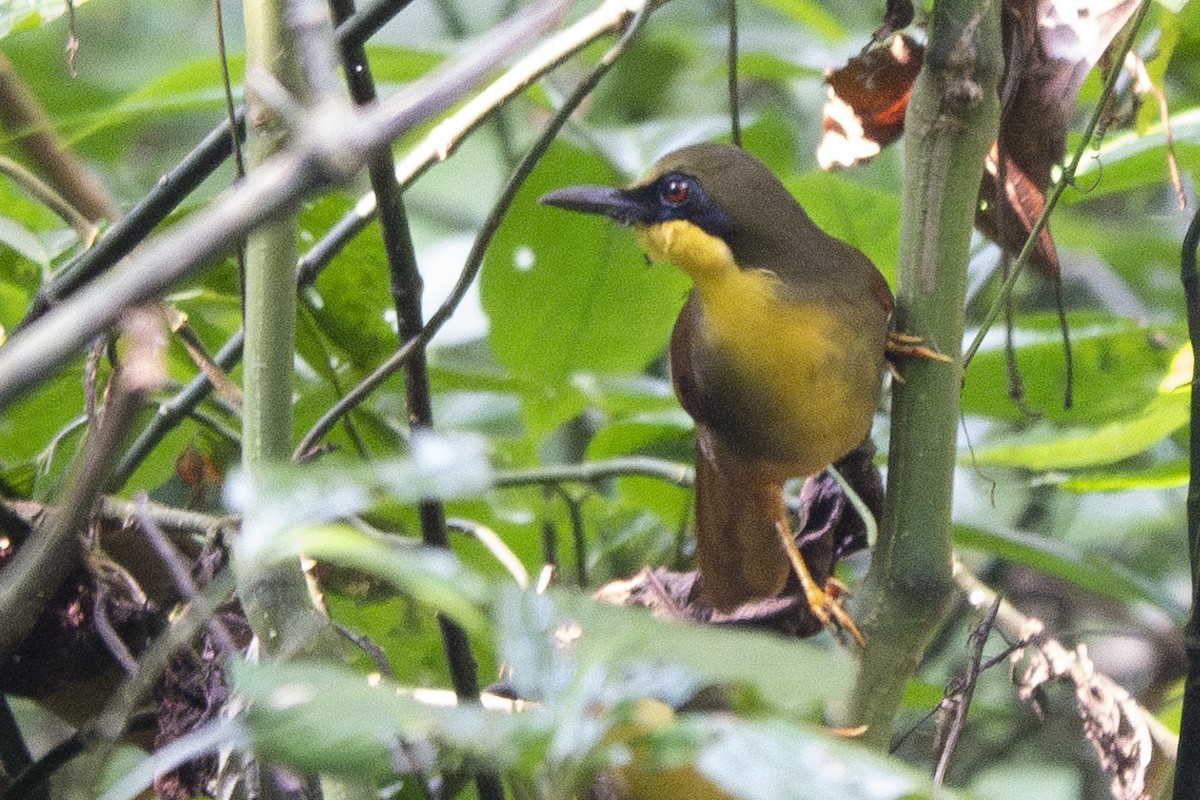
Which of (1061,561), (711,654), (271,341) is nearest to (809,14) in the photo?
(1061,561)

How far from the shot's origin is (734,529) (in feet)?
3.99

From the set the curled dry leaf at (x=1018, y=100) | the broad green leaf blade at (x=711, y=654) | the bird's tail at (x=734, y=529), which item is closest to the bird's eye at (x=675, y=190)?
the curled dry leaf at (x=1018, y=100)

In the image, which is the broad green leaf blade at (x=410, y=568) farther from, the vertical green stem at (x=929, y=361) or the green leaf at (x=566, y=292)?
the green leaf at (x=566, y=292)

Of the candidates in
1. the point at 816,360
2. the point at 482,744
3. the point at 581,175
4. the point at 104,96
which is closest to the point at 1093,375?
the point at 816,360

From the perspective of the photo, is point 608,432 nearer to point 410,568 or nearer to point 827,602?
point 827,602

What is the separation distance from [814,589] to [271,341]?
533 mm

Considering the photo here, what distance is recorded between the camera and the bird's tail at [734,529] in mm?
1174

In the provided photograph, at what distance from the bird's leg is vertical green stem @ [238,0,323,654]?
0.41 metres

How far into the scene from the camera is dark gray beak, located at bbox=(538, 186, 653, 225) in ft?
3.78

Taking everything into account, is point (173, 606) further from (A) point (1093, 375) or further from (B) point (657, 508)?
(A) point (1093, 375)

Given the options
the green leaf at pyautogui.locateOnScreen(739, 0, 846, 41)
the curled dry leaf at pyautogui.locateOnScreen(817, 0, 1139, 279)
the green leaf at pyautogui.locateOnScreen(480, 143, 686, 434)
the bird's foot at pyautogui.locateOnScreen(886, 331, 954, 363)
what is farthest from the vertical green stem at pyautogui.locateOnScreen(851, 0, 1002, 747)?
the green leaf at pyautogui.locateOnScreen(739, 0, 846, 41)

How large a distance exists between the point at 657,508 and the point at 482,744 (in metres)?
1.06

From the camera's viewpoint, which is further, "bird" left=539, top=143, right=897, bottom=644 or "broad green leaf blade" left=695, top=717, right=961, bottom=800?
"bird" left=539, top=143, right=897, bottom=644

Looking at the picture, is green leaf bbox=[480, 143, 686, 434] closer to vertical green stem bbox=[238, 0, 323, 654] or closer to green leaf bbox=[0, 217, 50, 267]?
green leaf bbox=[0, 217, 50, 267]
